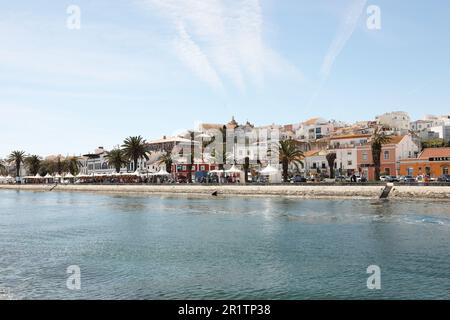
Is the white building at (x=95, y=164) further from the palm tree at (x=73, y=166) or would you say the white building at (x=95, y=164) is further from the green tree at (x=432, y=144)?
the green tree at (x=432, y=144)

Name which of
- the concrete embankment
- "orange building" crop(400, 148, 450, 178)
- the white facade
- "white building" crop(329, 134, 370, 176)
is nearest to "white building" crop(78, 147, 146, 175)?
the concrete embankment

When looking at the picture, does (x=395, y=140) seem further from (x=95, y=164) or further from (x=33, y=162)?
(x=33, y=162)

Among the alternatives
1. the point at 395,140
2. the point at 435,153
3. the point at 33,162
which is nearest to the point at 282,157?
the point at 395,140

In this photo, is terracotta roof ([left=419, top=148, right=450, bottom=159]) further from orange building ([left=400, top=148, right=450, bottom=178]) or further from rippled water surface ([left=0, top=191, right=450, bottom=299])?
rippled water surface ([left=0, top=191, right=450, bottom=299])

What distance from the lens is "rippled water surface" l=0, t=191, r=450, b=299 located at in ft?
59.9

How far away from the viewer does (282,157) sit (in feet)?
273

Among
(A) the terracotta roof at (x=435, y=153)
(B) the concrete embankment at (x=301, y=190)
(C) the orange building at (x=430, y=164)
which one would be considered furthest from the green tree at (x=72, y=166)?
(A) the terracotta roof at (x=435, y=153)

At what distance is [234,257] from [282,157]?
196ft

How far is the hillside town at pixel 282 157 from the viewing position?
8238 cm

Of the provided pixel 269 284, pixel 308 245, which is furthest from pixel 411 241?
pixel 269 284

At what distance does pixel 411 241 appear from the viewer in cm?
2780

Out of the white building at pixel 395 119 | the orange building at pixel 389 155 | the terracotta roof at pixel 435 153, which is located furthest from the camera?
the white building at pixel 395 119

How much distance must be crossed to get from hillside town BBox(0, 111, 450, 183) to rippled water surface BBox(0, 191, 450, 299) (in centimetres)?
3968

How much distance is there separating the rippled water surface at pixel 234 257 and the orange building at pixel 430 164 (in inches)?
1528
